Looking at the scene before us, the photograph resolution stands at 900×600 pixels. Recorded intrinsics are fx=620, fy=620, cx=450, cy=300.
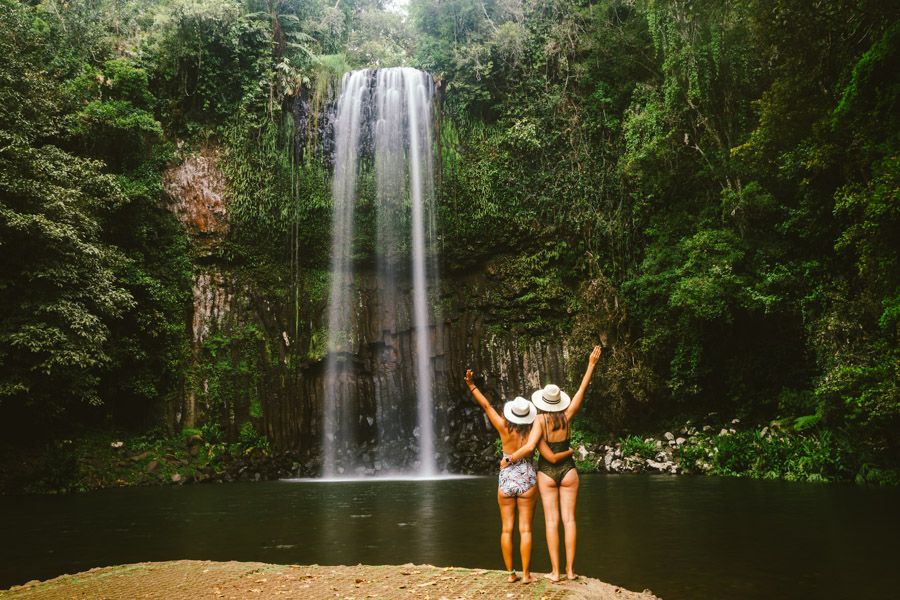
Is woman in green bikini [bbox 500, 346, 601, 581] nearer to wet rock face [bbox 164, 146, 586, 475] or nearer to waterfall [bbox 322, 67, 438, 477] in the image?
wet rock face [bbox 164, 146, 586, 475]

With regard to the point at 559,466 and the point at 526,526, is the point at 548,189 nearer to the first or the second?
the point at 559,466

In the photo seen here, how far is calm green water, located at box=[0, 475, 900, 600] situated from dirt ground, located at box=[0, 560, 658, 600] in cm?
71

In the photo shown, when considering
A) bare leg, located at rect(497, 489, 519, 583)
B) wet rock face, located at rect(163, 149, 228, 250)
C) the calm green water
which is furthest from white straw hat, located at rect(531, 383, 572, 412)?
wet rock face, located at rect(163, 149, 228, 250)

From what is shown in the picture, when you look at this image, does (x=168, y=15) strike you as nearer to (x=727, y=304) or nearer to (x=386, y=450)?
(x=386, y=450)

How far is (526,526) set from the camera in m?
4.82

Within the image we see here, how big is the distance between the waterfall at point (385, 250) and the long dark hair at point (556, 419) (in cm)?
1539

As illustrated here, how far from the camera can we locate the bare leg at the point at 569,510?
4820 mm

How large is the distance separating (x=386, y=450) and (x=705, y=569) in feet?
50.7

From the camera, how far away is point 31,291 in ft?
47.2

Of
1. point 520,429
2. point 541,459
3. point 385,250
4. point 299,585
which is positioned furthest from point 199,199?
point 541,459

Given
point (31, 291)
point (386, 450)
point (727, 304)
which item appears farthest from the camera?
point (386, 450)

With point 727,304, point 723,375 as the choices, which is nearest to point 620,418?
point 723,375

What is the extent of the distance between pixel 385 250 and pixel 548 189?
5.88 meters

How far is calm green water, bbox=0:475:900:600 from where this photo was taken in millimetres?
5531
